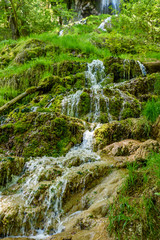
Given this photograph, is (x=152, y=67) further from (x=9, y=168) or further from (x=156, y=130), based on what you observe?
(x=9, y=168)

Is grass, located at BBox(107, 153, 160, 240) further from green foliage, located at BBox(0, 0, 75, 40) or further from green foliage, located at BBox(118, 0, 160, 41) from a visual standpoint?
green foliage, located at BBox(0, 0, 75, 40)

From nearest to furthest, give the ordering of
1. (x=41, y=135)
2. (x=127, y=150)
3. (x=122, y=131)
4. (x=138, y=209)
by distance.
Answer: (x=138, y=209) → (x=127, y=150) → (x=41, y=135) → (x=122, y=131)

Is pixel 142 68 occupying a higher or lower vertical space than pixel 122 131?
higher

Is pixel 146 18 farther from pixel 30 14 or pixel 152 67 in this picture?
pixel 30 14

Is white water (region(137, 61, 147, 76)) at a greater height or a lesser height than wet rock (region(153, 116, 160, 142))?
greater

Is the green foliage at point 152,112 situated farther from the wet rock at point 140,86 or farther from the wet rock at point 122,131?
the wet rock at point 140,86

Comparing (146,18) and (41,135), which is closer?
(41,135)

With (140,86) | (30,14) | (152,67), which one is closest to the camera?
(140,86)

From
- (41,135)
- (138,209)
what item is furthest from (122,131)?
(138,209)

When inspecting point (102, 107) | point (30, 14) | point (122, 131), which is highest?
point (30, 14)

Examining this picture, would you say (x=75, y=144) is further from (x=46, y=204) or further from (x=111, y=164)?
(x=46, y=204)

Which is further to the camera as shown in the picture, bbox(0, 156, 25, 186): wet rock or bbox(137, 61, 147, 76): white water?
bbox(137, 61, 147, 76): white water

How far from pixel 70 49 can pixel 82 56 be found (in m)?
1.00

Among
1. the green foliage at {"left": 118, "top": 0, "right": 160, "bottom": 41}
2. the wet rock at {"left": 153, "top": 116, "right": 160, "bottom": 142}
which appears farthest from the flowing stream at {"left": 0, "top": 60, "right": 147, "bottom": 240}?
the green foliage at {"left": 118, "top": 0, "right": 160, "bottom": 41}
